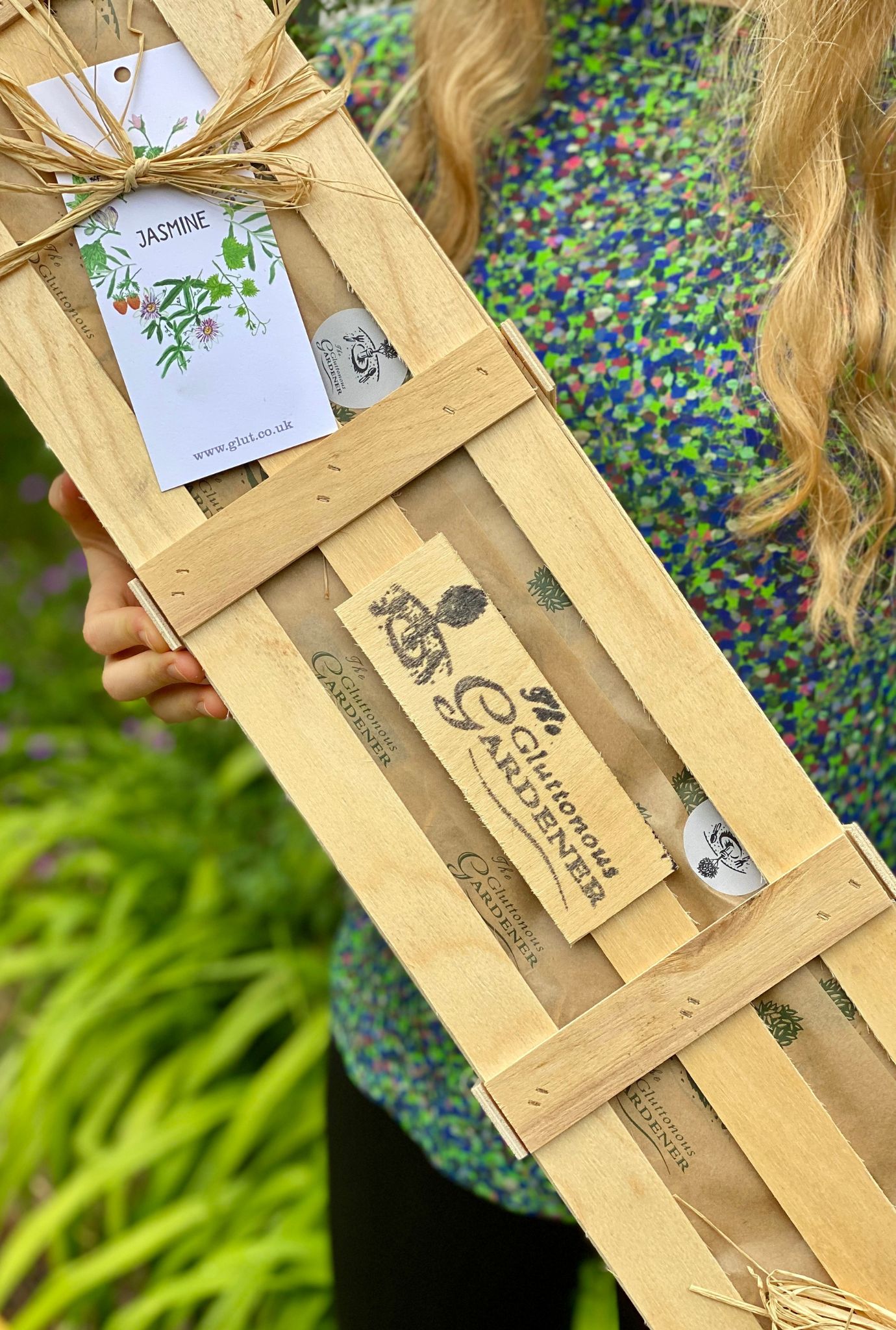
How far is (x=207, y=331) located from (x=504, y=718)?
35 cm

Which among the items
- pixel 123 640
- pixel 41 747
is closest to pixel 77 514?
pixel 123 640

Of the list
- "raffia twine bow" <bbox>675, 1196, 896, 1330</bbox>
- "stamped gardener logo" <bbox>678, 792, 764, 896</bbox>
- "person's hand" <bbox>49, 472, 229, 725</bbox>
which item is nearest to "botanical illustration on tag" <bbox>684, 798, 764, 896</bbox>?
"stamped gardener logo" <bbox>678, 792, 764, 896</bbox>

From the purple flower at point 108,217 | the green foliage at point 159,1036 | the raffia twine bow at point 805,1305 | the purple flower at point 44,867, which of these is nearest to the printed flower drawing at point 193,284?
the purple flower at point 108,217

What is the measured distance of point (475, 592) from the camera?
72 centimetres

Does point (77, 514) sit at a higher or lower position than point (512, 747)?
higher

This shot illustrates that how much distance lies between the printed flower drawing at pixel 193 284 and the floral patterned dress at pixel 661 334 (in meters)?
0.30

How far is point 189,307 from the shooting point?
70 cm

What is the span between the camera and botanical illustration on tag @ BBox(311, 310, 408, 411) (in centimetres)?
72

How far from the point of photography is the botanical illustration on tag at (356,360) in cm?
72

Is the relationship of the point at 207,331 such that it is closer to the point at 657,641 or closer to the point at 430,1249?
the point at 657,641

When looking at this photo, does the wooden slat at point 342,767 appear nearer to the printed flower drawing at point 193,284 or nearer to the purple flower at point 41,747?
the printed flower drawing at point 193,284

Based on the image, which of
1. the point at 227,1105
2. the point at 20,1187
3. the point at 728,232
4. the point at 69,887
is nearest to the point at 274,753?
the point at 728,232

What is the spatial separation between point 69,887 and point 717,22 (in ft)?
7.37

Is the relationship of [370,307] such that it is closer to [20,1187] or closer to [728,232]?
[728,232]
